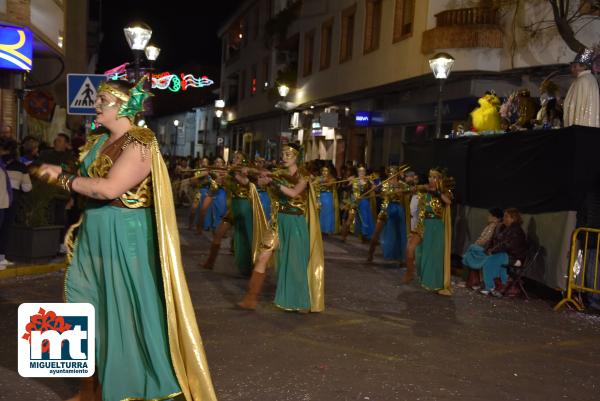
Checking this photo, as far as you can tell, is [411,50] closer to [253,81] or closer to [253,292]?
[253,292]

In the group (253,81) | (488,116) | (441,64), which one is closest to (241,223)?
(488,116)

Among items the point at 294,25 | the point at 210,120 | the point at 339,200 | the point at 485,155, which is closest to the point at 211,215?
the point at 339,200

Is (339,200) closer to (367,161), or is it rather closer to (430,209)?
(367,161)

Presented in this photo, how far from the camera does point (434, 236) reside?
11.0 metres

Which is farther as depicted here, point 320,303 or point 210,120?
point 210,120

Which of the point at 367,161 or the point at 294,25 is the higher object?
the point at 294,25

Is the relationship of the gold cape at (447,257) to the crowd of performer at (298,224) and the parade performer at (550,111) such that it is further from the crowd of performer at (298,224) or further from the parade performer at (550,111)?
the parade performer at (550,111)

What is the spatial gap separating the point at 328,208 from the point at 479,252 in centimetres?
827

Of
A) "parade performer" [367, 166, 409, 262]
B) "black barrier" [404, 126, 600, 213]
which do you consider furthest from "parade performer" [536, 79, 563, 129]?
"parade performer" [367, 166, 409, 262]

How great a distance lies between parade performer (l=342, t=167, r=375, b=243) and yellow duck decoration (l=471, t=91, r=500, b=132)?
12.1 ft

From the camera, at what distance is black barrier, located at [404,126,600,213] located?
32.0 feet

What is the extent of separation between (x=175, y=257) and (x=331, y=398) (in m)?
1.77

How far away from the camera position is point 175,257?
4320mm

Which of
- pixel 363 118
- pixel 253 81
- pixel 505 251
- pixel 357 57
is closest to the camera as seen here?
pixel 505 251
